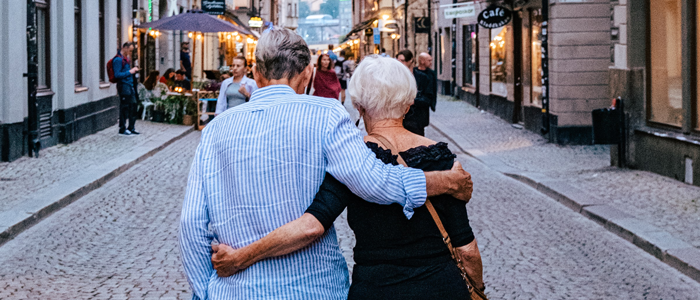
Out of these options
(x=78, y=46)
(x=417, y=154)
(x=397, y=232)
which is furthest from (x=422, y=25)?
(x=397, y=232)

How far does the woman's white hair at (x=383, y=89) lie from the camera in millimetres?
2736

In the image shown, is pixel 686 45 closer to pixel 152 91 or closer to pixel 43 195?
pixel 43 195

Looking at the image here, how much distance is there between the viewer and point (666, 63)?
448 inches

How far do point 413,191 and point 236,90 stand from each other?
30.0 ft

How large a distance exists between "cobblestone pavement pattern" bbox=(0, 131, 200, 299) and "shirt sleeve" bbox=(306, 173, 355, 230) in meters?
3.27

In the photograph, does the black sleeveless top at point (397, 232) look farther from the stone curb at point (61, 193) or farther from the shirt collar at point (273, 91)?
the stone curb at point (61, 193)

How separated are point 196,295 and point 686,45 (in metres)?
9.42

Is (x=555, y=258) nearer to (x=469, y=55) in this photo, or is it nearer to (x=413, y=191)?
(x=413, y=191)

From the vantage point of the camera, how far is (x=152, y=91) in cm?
2084

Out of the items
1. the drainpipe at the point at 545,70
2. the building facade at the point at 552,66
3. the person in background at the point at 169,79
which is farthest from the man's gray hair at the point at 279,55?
the person in background at the point at 169,79

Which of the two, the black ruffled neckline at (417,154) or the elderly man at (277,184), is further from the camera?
the black ruffled neckline at (417,154)

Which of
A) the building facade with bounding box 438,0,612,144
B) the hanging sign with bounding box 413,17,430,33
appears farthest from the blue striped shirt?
the hanging sign with bounding box 413,17,430,33

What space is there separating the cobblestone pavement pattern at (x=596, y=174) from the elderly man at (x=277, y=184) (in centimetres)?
521

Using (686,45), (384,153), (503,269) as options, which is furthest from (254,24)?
(384,153)
